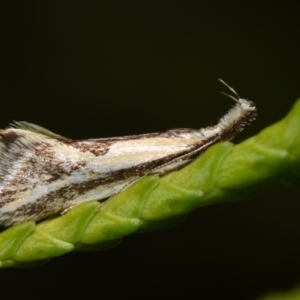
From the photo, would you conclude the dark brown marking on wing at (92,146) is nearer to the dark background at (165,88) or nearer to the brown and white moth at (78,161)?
the brown and white moth at (78,161)

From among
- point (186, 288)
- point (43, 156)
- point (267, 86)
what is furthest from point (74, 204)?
point (267, 86)

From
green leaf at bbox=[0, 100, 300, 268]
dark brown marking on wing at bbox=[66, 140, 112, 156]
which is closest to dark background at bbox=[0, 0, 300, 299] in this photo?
dark brown marking on wing at bbox=[66, 140, 112, 156]

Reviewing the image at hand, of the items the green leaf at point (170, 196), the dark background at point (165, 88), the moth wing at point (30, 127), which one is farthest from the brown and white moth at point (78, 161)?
the dark background at point (165, 88)

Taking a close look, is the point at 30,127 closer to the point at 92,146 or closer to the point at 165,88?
the point at 92,146

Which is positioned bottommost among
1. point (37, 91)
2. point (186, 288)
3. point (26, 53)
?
point (186, 288)

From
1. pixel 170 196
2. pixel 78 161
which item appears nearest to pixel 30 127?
pixel 78 161

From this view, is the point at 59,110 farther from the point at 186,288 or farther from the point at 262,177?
the point at 262,177
